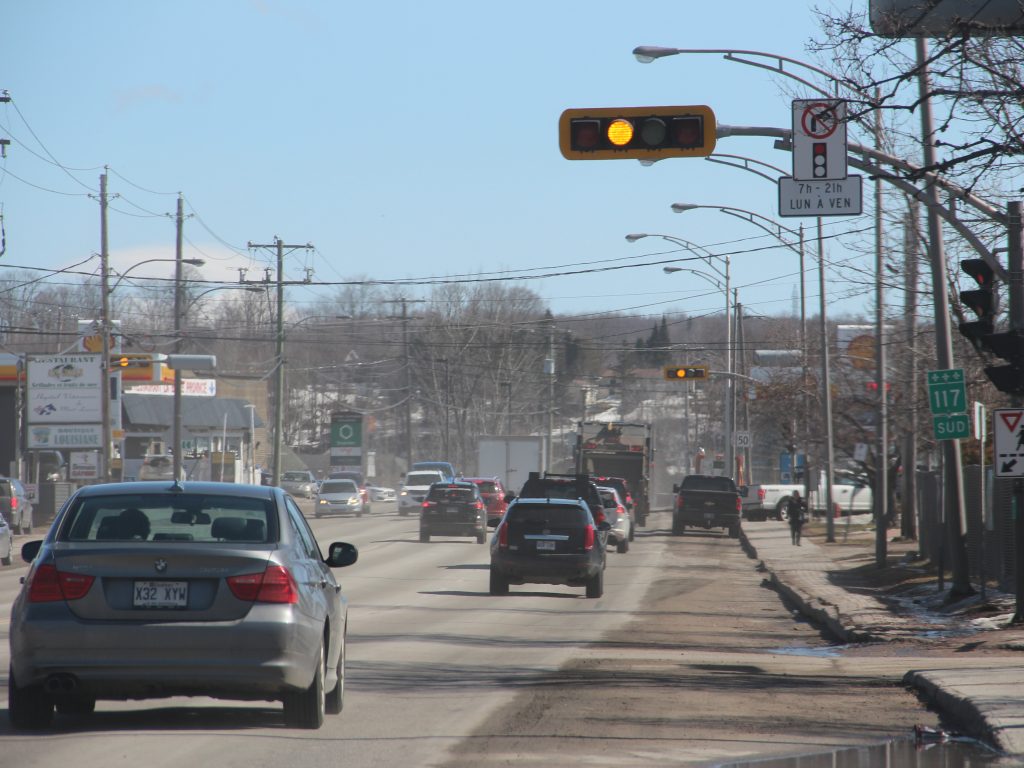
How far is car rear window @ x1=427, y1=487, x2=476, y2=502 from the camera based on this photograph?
43.5 metres

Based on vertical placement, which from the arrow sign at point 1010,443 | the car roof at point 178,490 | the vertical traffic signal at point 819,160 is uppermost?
the vertical traffic signal at point 819,160

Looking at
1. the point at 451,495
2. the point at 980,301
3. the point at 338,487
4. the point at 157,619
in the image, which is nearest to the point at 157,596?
the point at 157,619

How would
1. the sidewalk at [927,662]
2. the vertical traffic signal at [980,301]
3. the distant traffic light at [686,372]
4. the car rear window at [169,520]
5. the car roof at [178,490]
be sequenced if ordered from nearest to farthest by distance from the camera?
the car rear window at [169,520] → the car roof at [178,490] → the sidewalk at [927,662] → the vertical traffic signal at [980,301] → the distant traffic light at [686,372]

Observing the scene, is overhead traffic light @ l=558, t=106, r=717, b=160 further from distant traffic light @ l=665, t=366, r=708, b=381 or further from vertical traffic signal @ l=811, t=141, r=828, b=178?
distant traffic light @ l=665, t=366, r=708, b=381

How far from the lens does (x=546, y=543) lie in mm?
23344

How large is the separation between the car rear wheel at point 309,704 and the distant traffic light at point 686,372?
37.9m

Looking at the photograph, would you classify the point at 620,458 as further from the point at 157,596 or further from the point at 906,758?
the point at 157,596

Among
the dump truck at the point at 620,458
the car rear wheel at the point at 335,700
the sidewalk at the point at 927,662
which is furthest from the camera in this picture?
the dump truck at the point at 620,458

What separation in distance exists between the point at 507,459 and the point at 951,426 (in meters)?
46.7

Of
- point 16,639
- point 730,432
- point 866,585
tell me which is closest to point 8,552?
point 866,585

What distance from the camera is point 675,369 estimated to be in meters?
47.4

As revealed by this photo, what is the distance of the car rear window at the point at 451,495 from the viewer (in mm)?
43469

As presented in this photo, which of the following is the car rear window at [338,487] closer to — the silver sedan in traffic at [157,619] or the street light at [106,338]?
the street light at [106,338]

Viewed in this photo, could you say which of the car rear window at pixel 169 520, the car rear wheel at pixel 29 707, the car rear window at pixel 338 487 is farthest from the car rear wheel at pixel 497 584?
Answer: the car rear window at pixel 338 487
